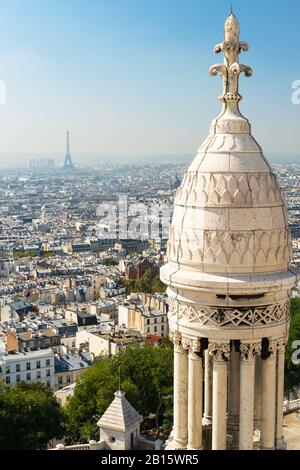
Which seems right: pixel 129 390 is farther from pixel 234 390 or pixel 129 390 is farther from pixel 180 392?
pixel 180 392

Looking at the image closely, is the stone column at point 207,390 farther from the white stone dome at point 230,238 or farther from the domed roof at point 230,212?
the domed roof at point 230,212

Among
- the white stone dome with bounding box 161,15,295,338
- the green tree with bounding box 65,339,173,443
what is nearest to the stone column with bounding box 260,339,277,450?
the white stone dome with bounding box 161,15,295,338

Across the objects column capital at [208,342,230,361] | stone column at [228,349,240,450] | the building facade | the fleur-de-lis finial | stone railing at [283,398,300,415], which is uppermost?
the fleur-de-lis finial

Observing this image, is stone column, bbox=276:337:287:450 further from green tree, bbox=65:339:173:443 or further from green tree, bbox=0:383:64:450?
green tree, bbox=65:339:173:443

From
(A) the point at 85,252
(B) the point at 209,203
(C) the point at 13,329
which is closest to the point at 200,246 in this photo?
(B) the point at 209,203

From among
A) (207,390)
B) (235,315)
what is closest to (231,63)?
(235,315)

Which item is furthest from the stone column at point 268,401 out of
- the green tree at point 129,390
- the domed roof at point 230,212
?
the green tree at point 129,390

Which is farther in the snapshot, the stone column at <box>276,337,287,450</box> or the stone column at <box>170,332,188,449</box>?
the stone column at <box>170,332,188,449</box>
